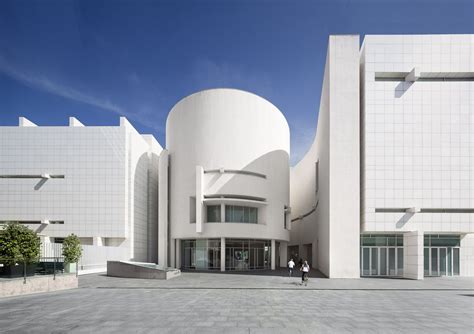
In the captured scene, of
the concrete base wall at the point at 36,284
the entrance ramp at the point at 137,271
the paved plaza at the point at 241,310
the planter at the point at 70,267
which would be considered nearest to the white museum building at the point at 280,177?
the planter at the point at 70,267

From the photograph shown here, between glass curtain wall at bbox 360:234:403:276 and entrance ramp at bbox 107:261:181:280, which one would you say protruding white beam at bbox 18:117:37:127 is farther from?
glass curtain wall at bbox 360:234:403:276

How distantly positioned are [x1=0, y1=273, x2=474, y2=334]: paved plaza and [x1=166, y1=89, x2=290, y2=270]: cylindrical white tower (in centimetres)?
1416

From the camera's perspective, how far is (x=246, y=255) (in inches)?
1411

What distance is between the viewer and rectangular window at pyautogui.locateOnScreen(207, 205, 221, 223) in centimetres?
3591

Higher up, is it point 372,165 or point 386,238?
point 372,165

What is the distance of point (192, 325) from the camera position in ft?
37.5

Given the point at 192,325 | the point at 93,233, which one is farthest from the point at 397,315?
the point at 93,233

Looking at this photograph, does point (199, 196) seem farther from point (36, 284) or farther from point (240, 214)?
point (36, 284)

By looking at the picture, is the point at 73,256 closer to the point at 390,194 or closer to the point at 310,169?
the point at 390,194

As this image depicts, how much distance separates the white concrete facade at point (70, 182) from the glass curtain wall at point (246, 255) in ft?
43.4

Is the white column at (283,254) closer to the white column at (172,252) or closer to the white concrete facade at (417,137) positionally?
the white column at (172,252)

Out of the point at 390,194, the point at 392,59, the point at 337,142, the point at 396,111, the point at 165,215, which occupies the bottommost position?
the point at 165,215

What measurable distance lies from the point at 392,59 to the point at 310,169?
23497mm

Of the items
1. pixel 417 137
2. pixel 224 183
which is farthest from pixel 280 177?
pixel 417 137
